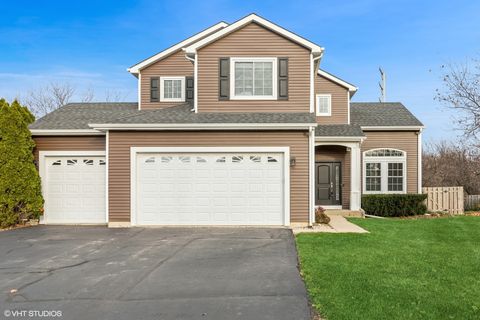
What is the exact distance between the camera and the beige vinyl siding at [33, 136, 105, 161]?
1321 cm

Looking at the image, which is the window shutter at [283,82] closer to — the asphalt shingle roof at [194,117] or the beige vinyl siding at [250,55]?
the beige vinyl siding at [250,55]

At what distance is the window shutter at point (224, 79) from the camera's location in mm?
13094

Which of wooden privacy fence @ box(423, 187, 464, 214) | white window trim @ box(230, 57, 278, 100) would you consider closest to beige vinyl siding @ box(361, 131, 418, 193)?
wooden privacy fence @ box(423, 187, 464, 214)

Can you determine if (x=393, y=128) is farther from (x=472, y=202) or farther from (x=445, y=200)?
(x=472, y=202)

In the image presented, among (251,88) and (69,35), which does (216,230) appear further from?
(69,35)

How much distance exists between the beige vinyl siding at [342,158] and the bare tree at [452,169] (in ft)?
26.9

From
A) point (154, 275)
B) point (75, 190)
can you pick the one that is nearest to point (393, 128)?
point (75, 190)

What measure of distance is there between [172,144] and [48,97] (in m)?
29.8

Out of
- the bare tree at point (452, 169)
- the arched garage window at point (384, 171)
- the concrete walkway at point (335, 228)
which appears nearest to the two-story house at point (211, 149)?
the concrete walkway at point (335, 228)

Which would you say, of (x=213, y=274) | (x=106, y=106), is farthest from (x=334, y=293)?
(x=106, y=106)

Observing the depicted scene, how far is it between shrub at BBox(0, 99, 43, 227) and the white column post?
11.5 metres

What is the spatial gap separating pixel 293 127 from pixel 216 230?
3.74 meters

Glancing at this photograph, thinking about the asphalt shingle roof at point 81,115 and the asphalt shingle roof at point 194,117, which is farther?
the asphalt shingle roof at point 81,115

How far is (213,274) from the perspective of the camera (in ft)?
22.3
